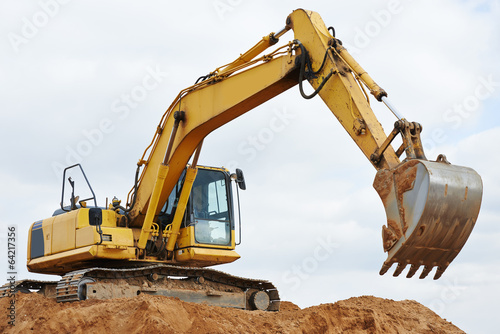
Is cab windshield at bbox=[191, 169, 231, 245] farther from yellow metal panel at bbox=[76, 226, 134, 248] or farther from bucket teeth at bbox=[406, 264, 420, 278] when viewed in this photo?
bucket teeth at bbox=[406, 264, 420, 278]

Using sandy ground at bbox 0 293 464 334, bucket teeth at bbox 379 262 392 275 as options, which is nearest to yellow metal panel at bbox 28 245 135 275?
sandy ground at bbox 0 293 464 334

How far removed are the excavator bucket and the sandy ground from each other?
2445 mm

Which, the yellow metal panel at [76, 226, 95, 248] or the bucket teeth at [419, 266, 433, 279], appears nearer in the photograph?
the bucket teeth at [419, 266, 433, 279]

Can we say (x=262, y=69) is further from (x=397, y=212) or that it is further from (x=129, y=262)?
(x=129, y=262)

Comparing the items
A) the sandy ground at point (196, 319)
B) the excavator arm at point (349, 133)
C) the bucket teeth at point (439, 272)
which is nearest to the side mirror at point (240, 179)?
the excavator arm at point (349, 133)

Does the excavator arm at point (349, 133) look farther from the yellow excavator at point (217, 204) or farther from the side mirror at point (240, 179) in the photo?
the side mirror at point (240, 179)

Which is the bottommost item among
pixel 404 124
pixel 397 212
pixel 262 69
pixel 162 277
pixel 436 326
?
pixel 436 326

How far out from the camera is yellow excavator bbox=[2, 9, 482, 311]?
707 cm

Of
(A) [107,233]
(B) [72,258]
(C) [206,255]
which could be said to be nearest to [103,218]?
(A) [107,233]

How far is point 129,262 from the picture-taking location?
36.7 ft

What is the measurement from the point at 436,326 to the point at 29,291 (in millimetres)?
7619

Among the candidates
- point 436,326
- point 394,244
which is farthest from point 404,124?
point 436,326

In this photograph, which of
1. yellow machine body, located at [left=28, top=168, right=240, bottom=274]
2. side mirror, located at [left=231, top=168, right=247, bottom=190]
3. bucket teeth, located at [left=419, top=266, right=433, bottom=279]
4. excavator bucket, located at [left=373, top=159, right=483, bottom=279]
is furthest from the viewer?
side mirror, located at [left=231, top=168, right=247, bottom=190]

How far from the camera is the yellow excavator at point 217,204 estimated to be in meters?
7.07
